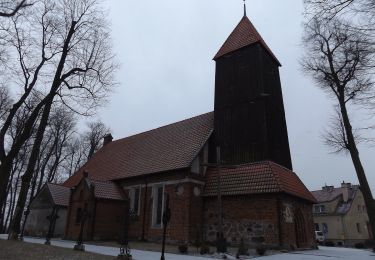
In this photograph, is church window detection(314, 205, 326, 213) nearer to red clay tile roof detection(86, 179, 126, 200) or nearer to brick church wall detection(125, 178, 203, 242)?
brick church wall detection(125, 178, 203, 242)

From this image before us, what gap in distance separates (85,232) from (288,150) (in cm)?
1411

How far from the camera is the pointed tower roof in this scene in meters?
23.2

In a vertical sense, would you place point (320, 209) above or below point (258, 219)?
above

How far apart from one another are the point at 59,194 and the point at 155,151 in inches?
373

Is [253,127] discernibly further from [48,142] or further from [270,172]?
[48,142]

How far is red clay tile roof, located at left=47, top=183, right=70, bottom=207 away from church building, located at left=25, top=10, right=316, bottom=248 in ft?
9.92

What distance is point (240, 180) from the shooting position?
19.7 meters

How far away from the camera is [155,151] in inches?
989

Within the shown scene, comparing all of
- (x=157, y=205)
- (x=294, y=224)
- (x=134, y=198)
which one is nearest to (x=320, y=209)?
(x=294, y=224)

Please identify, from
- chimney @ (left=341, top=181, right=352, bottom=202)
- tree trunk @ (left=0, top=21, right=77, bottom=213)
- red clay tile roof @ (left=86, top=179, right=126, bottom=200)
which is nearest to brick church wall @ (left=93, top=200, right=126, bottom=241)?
red clay tile roof @ (left=86, top=179, right=126, bottom=200)

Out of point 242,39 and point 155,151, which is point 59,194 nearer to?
point 155,151

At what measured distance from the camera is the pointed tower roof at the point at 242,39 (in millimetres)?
23219

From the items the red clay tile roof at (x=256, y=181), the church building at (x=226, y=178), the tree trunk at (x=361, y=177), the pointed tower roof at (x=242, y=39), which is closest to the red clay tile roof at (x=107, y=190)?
the church building at (x=226, y=178)

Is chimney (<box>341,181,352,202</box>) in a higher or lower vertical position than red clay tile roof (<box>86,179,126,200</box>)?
higher
